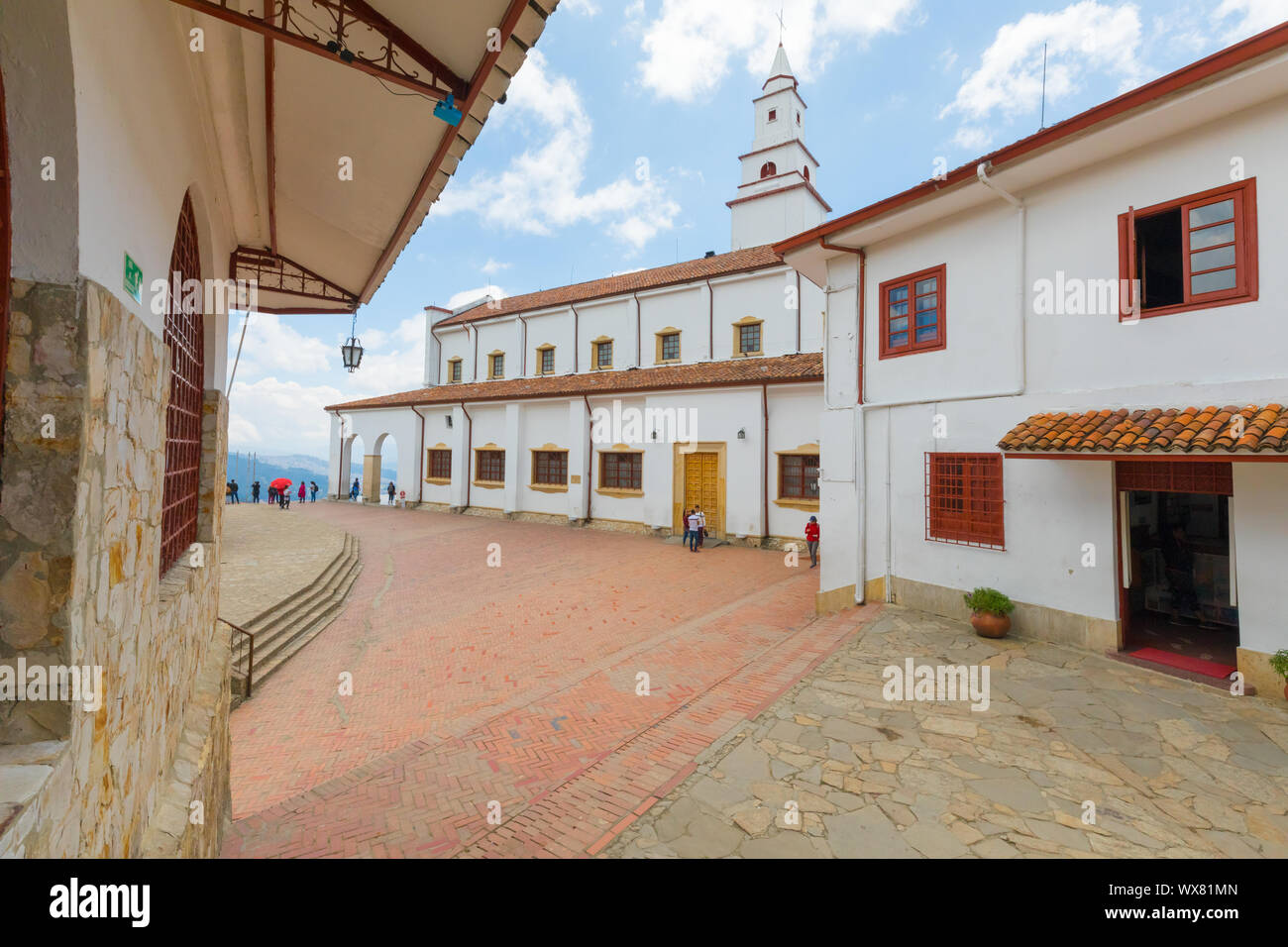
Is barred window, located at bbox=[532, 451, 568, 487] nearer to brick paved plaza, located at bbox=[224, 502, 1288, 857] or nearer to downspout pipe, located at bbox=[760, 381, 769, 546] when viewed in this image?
downspout pipe, located at bbox=[760, 381, 769, 546]

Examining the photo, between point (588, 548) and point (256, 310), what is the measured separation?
10.3 meters

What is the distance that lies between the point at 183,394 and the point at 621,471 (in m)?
15.8

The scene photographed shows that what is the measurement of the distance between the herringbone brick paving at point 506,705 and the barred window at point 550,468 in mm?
8790

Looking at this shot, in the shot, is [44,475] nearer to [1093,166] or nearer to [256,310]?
[256,310]

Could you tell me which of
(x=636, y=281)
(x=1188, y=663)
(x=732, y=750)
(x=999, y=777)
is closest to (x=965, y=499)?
(x=1188, y=663)

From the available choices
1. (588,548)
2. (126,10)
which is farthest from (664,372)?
(126,10)

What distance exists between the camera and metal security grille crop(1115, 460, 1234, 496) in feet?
19.8

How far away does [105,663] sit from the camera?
2.31m

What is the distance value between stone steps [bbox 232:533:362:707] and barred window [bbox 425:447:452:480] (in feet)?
43.0

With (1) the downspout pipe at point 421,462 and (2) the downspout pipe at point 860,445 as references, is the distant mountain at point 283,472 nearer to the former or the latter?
(1) the downspout pipe at point 421,462

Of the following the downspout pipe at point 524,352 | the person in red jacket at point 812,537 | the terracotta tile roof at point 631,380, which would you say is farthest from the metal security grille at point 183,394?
the downspout pipe at point 524,352

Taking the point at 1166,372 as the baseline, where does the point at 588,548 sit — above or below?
below

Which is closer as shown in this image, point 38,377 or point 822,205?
point 38,377
